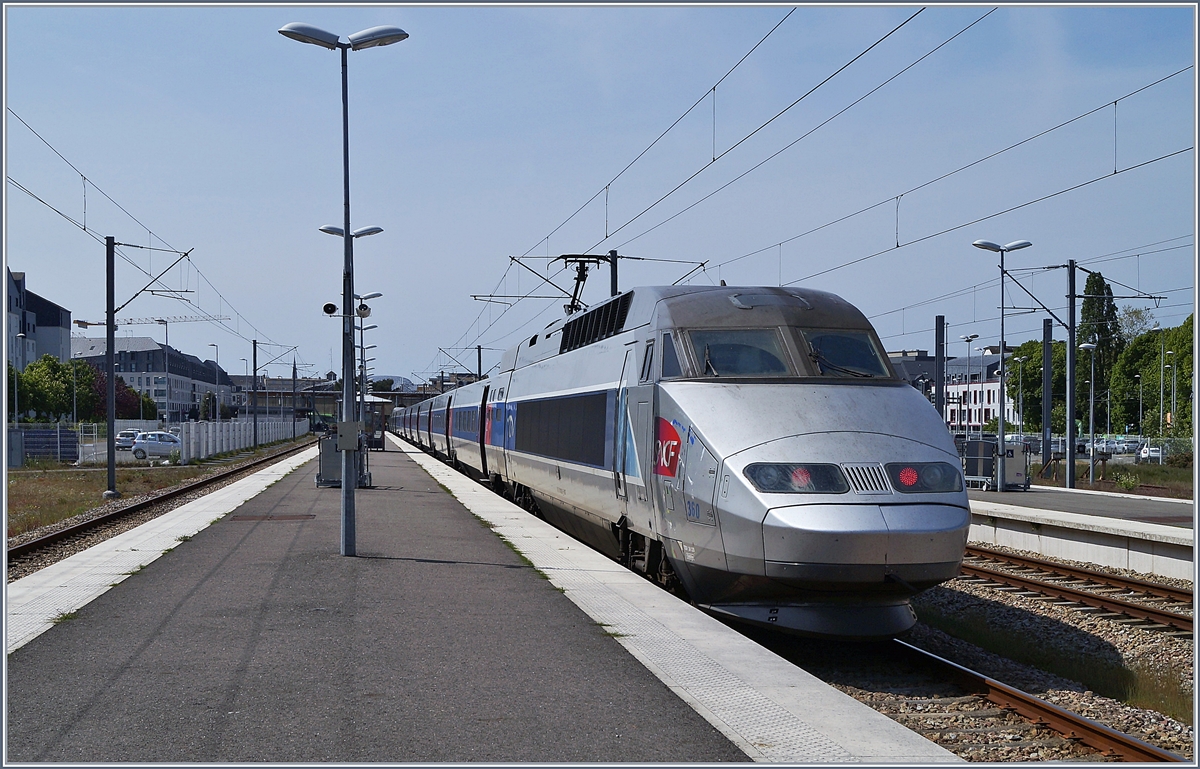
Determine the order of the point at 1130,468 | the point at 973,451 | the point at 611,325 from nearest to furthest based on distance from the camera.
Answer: the point at 611,325
the point at 973,451
the point at 1130,468

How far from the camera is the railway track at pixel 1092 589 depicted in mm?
12627

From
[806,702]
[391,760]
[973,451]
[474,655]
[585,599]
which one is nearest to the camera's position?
[391,760]

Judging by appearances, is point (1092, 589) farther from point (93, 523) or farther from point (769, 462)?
point (93, 523)

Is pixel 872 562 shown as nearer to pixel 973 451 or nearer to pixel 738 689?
pixel 738 689

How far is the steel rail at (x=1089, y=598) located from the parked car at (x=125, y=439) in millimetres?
43649

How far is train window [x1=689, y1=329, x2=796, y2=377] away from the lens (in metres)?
10.8

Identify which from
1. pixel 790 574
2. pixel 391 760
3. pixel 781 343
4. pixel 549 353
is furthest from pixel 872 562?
pixel 549 353

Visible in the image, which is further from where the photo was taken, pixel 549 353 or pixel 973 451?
pixel 973 451

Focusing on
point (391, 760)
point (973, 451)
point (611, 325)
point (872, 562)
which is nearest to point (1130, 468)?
point (973, 451)

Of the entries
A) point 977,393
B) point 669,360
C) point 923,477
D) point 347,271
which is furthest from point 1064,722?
point 977,393

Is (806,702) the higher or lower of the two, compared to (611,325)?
lower

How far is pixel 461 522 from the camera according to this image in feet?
62.7

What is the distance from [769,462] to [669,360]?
2.30 meters

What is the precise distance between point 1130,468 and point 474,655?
142 ft
